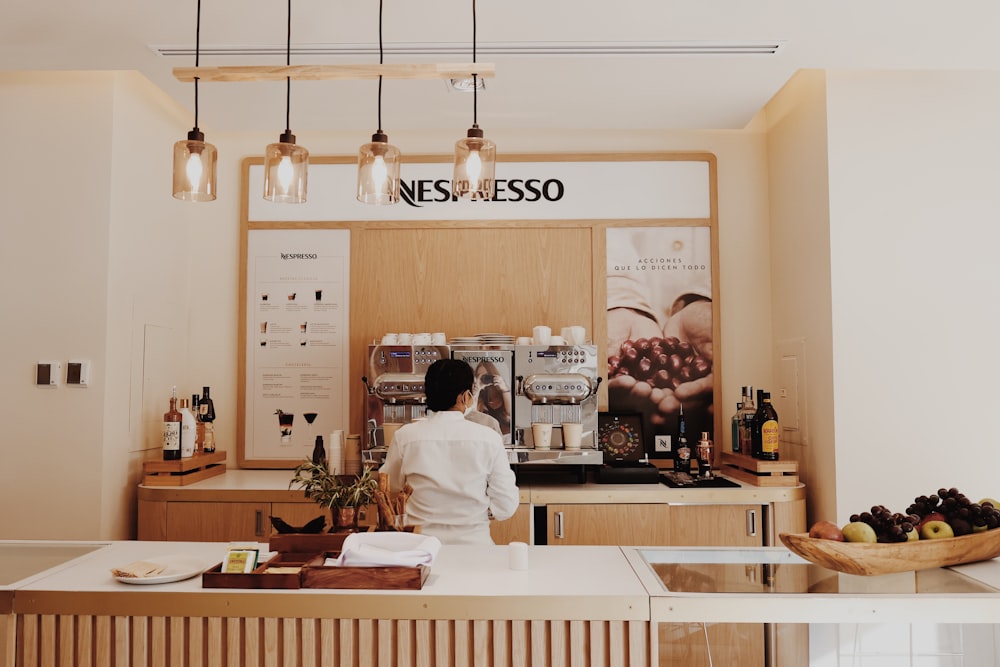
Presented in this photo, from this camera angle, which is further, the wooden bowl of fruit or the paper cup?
the paper cup

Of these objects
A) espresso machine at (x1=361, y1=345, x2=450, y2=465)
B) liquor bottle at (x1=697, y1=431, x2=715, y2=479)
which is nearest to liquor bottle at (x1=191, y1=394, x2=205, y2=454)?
espresso machine at (x1=361, y1=345, x2=450, y2=465)

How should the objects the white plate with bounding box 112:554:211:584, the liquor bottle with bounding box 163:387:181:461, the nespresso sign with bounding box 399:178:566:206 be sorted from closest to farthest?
the white plate with bounding box 112:554:211:584
the liquor bottle with bounding box 163:387:181:461
the nespresso sign with bounding box 399:178:566:206

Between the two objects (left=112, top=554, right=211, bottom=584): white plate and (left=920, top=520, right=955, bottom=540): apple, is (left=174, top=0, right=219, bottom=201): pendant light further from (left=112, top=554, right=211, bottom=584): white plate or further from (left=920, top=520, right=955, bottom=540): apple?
(left=920, top=520, right=955, bottom=540): apple

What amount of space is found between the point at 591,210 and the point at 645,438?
1.38 meters

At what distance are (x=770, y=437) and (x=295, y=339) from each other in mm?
2692

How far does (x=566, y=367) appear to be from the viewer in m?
3.88

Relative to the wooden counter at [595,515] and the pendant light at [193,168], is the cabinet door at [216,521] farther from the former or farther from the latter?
the pendant light at [193,168]

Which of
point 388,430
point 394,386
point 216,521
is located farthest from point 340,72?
point 216,521

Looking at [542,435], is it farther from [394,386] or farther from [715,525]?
[715,525]

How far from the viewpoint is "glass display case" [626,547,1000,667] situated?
70.4 inches

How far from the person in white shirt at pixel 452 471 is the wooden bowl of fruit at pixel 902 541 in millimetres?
980

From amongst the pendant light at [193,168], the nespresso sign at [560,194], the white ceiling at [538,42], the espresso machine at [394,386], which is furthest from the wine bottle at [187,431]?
the pendant light at [193,168]

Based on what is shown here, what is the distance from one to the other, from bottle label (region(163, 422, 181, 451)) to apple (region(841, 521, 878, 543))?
3072 mm

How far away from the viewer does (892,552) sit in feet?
6.47
